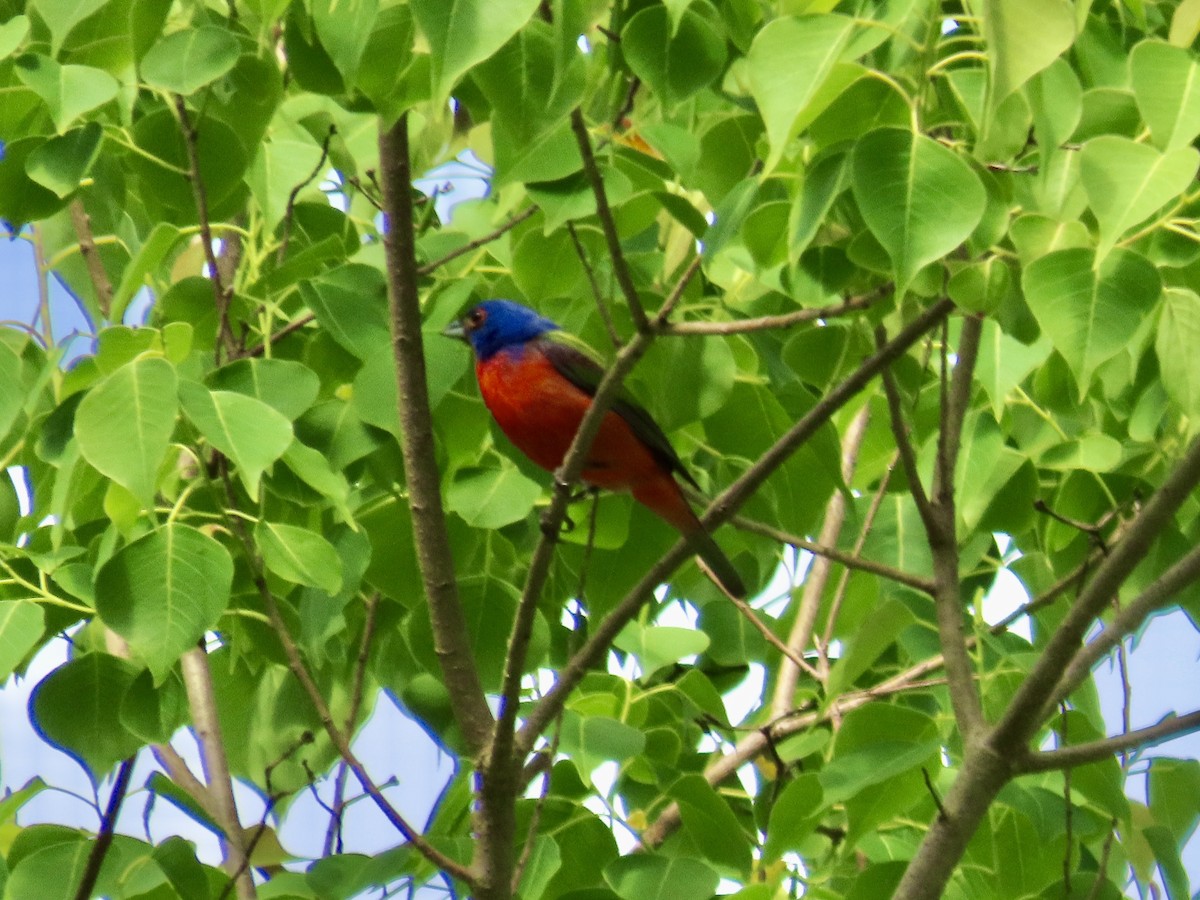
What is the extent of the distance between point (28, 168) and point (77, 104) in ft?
0.94

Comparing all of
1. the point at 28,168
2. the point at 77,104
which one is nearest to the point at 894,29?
the point at 77,104

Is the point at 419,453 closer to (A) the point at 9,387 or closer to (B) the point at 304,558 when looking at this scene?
(B) the point at 304,558

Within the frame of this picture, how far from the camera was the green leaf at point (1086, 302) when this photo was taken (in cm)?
198

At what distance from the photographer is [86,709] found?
111 inches

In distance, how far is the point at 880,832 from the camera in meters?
3.42

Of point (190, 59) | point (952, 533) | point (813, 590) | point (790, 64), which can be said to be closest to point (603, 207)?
point (790, 64)

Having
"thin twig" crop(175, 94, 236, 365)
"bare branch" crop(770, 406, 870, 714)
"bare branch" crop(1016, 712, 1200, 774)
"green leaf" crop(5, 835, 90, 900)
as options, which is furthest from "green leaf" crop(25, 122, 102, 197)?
"bare branch" crop(770, 406, 870, 714)

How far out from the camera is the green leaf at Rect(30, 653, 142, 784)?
110 inches

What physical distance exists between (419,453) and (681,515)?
3.26 feet

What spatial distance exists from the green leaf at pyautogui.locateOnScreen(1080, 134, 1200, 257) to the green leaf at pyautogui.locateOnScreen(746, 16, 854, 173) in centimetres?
35

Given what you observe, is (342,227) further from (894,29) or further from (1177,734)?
(1177,734)

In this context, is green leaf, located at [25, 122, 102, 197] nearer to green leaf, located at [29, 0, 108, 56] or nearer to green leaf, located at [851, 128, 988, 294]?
green leaf, located at [29, 0, 108, 56]

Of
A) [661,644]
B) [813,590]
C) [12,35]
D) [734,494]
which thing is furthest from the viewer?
[813,590]

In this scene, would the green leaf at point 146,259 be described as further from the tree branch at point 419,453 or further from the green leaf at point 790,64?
the green leaf at point 790,64
